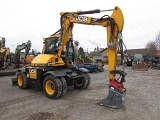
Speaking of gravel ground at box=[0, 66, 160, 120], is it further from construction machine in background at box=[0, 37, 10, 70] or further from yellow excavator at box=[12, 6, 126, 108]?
construction machine in background at box=[0, 37, 10, 70]

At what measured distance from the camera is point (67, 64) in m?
10.1

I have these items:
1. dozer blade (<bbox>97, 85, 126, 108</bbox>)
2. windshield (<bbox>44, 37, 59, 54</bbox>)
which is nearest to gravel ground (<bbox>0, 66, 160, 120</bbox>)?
dozer blade (<bbox>97, 85, 126, 108</bbox>)

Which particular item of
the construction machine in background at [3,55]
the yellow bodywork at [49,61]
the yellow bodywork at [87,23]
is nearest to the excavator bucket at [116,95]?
the yellow bodywork at [87,23]

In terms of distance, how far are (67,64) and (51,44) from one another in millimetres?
1118

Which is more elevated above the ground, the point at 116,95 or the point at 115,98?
the point at 116,95

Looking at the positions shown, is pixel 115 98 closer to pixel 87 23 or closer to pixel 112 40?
pixel 112 40

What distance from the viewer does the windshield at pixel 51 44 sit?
32.9 ft

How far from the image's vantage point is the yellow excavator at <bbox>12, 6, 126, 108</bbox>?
753 centimetres

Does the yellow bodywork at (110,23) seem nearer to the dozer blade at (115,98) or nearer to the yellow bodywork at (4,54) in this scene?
the dozer blade at (115,98)

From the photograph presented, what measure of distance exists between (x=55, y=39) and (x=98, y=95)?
3.01 m

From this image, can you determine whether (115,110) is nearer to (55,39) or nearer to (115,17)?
(115,17)

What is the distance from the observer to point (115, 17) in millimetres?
7855

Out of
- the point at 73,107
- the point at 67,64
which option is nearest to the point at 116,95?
the point at 73,107

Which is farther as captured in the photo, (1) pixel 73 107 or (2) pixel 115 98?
(1) pixel 73 107
